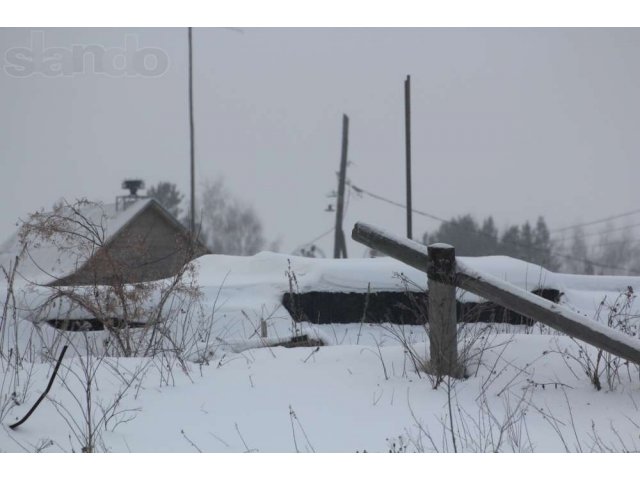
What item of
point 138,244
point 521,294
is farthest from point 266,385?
point 138,244

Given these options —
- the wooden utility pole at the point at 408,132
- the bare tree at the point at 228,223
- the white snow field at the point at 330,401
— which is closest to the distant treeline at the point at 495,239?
the bare tree at the point at 228,223

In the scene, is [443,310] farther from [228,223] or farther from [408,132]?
[228,223]

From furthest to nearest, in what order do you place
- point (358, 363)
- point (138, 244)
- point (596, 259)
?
1. point (596, 259)
2. point (138, 244)
3. point (358, 363)

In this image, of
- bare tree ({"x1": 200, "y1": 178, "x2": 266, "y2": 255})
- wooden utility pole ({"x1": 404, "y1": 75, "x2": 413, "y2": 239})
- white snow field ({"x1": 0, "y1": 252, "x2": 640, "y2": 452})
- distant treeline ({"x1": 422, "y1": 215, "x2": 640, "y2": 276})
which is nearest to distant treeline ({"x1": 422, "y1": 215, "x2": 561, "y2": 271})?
distant treeline ({"x1": 422, "y1": 215, "x2": 640, "y2": 276})

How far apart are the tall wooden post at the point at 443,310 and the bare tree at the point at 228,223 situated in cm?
3492

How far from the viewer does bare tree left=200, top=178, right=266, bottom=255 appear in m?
38.8

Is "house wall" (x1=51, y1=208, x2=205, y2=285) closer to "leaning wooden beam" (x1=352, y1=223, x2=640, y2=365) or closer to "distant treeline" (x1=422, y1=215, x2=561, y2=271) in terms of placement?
"leaning wooden beam" (x1=352, y1=223, x2=640, y2=365)

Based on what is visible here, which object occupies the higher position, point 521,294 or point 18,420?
point 521,294

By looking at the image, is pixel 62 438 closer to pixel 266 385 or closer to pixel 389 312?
pixel 266 385

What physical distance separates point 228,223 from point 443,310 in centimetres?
3575

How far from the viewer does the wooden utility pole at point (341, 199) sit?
2000cm

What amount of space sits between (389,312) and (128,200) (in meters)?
15.8

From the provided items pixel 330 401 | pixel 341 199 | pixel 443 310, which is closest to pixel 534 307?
pixel 443 310

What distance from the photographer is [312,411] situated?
3.59 m
